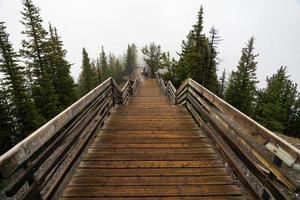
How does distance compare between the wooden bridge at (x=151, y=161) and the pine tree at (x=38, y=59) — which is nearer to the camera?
the wooden bridge at (x=151, y=161)

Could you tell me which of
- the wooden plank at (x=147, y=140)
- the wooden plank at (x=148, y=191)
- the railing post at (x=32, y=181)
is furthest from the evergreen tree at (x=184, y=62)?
the railing post at (x=32, y=181)

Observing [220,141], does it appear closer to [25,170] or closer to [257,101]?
[25,170]

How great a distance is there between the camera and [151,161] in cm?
341

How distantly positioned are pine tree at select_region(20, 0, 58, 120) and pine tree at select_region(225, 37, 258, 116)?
24.8m

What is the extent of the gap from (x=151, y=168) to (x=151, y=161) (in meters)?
0.20

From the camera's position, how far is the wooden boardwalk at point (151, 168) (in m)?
2.71

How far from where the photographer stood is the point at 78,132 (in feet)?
10.3

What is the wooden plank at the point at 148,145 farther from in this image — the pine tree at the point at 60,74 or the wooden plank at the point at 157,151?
the pine tree at the point at 60,74

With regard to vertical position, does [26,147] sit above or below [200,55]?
below

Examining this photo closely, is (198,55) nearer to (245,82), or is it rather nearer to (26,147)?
(245,82)

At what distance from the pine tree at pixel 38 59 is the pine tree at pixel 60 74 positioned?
1988mm

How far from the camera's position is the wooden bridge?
187 centimetres

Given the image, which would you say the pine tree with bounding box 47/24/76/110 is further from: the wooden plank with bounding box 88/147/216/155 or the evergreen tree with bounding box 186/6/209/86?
the wooden plank with bounding box 88/147/216/155

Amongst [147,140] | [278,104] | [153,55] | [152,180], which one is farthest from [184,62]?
[152,180]
